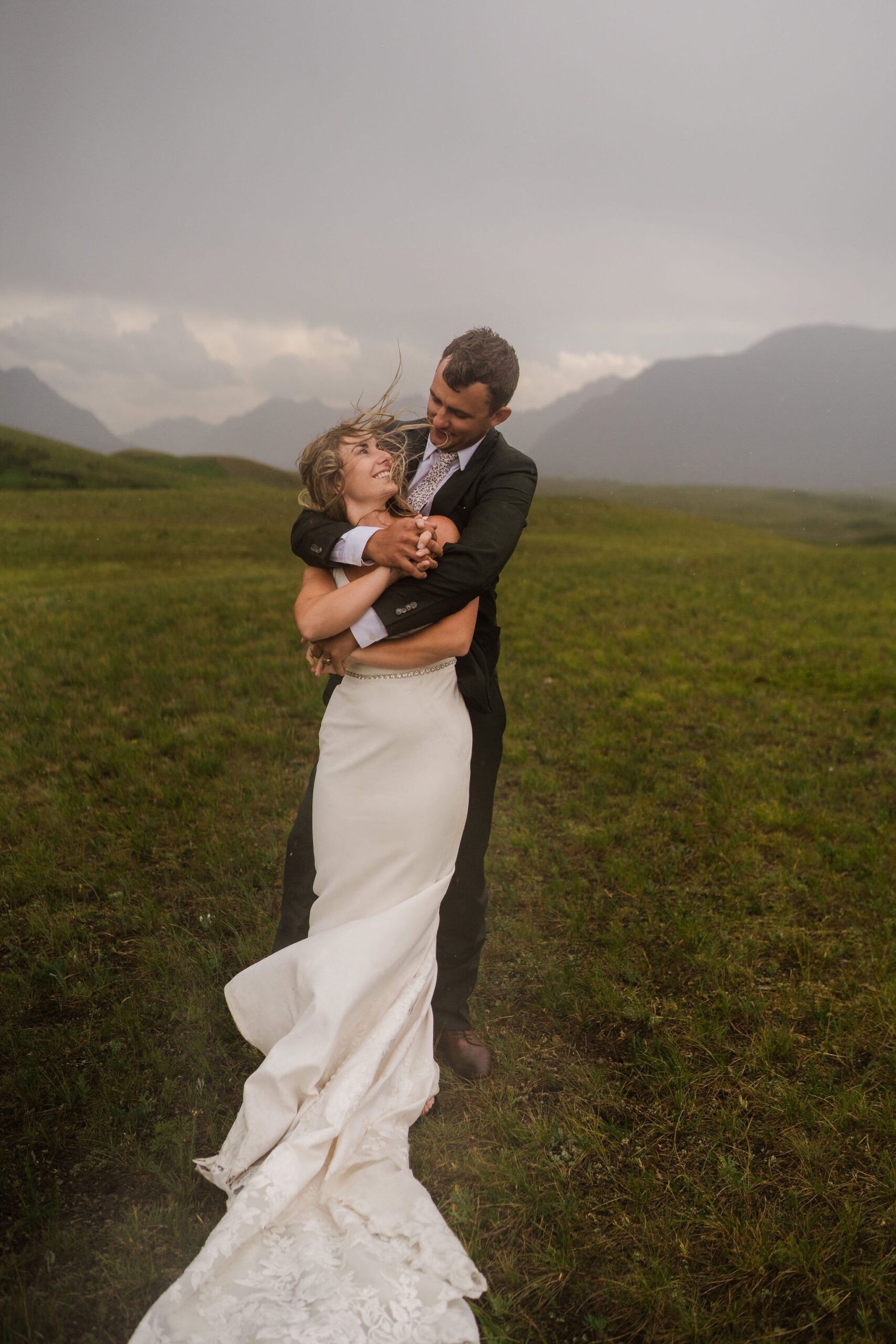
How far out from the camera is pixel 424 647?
3066mm

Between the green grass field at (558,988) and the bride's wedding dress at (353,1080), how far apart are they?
1.70 ft

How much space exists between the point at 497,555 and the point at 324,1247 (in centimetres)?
254

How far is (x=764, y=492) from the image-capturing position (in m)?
56.1

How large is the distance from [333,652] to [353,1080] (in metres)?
1.70

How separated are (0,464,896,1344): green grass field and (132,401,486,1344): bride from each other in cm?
52

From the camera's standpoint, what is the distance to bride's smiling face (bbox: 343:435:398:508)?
3.04 m

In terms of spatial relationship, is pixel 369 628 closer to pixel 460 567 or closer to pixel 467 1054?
pixel 460 567

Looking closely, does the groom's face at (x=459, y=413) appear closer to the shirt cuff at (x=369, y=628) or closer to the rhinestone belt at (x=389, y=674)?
the shirt cuff at (x=369, y=628)

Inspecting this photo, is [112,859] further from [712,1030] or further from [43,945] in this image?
[712,1030]

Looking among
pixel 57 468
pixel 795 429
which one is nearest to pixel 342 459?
pixel 57 468

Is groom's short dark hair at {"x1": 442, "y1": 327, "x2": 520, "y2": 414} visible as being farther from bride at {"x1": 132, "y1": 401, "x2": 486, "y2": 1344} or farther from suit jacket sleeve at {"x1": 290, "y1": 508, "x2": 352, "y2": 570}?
suit jacket sleeve at {"x1": 290, "y1": 508, "x2": 352, "y2": 570}

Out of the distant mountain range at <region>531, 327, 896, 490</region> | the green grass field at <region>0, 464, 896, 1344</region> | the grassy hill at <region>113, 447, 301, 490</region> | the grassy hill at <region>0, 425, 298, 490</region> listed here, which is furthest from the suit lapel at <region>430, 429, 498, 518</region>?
the distant mountain range at <region>531, 327, 896, 490</region>

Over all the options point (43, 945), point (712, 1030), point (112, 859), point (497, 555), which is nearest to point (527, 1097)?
point (712, 1030)

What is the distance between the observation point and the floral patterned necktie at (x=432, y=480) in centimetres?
A: 326
